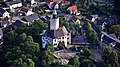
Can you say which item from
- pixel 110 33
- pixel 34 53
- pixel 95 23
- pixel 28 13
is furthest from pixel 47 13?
pixel 34 53

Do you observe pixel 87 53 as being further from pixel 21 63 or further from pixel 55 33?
pixel 21 63

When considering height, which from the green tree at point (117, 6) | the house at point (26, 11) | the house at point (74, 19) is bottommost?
the green tree at point (117, 6)

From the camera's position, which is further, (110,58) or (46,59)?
(110,58)

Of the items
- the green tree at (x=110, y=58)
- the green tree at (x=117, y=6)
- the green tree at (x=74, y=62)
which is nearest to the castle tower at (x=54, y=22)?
the green tree at (x=74, y=62)

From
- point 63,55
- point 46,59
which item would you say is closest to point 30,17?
point 63,55

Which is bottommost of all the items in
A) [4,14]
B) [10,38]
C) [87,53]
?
[4,14]

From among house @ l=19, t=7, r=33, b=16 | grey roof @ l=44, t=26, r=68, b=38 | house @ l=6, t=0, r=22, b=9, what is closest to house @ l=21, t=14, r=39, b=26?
house @ l=19, t=7, r=33, b=16

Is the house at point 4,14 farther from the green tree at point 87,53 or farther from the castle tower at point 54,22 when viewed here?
the green tree at point 87,53

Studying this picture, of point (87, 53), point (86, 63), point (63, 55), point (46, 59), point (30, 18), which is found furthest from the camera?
point (30, 18)
